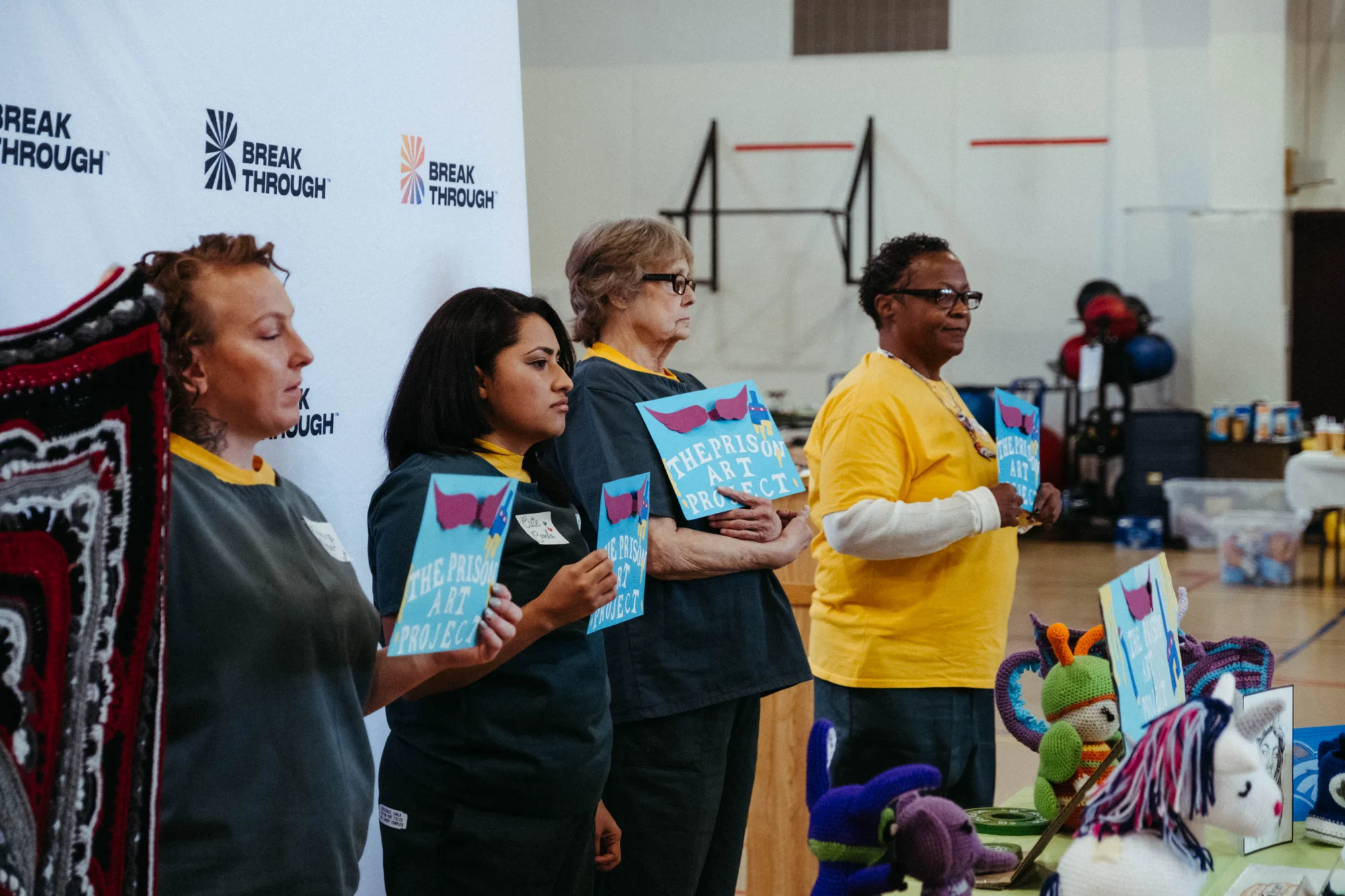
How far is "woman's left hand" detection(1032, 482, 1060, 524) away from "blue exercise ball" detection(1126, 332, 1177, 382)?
7954mm

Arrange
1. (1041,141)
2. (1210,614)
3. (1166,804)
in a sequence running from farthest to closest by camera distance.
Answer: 1. (1041,141)
2. (1210,614)
3. (1166,804)

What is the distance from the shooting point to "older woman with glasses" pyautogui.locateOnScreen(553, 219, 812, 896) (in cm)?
201

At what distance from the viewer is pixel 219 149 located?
180cm

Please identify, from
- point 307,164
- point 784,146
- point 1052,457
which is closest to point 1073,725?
point 307,164

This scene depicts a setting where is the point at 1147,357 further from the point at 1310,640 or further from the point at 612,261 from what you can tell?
the point at 612,261

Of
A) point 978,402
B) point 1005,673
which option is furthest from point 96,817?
point 978,402

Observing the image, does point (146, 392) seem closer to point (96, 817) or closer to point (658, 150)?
point (96, 817)

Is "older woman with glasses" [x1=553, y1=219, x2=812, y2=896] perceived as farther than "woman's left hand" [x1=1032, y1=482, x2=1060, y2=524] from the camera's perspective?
No

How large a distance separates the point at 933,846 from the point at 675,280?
120cm

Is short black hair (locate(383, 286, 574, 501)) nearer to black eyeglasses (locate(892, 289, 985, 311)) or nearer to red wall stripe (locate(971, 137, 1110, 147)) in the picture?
black eyeglasses (locate(892, 289, 985, 311))

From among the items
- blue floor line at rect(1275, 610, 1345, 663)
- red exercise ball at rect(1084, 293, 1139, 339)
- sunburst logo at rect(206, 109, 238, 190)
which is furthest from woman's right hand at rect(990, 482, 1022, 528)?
red exercise ball at rect(1084, 293, 1139, 339)

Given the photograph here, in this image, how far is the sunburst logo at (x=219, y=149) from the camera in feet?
5.83

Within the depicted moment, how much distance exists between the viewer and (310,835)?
4.25 feet

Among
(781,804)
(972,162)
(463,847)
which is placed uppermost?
(972,162)
